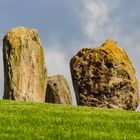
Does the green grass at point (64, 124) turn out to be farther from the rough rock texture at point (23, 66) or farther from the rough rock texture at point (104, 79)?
the rough rock texture at point (104, 79)

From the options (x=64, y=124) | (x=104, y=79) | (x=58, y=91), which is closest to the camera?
(x=64, y=124)

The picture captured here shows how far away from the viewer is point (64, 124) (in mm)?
23516

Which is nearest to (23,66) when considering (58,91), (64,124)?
(58,91)

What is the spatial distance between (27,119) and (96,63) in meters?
18.3

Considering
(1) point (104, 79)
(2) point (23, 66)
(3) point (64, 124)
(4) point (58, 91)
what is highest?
(2) point (23, 66)

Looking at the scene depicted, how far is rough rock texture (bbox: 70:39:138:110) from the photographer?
4081 cm

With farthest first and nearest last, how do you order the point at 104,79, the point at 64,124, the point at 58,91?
the point at 58,91
the point at 104,79
the point at 64,124

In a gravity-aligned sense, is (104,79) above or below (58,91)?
below

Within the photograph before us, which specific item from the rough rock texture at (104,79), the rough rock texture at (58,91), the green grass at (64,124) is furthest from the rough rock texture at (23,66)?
the green grass at (64,124)

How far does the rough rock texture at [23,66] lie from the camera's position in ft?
131

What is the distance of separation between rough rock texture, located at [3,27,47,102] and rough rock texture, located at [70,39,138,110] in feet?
7.42

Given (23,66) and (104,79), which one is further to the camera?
(104,79)

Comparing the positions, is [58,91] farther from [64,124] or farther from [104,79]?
[64,124]

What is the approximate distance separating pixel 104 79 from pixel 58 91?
7.46 meters
